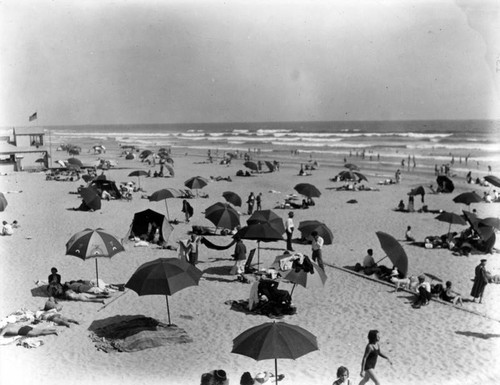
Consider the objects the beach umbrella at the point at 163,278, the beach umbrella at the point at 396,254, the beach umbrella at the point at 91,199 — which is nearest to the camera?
the beach umbrella at the point at 163,278

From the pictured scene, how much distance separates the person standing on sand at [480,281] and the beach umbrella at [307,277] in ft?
13.1

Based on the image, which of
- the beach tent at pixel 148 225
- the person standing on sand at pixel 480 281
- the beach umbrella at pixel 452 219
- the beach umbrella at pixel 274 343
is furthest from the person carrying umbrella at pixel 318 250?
the beach umbrella at pixel 274 343

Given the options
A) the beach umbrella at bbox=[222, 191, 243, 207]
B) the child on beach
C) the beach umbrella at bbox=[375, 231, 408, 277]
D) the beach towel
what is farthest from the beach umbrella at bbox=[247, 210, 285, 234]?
the child on beach

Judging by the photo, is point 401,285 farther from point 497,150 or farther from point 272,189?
point 497,150

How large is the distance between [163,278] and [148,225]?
7.72 metres

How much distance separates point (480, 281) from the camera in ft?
38.7

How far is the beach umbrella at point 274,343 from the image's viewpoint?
22.5ft

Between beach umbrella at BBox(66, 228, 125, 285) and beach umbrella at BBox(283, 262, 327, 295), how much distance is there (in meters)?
4.50

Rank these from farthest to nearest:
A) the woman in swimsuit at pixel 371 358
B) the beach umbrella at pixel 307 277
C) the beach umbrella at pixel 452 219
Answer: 1. the beach umbrella at pixel 452 219
2. the beach umbrella at pixel 307 277
3. the woman in swimsuit at pixel 371 358

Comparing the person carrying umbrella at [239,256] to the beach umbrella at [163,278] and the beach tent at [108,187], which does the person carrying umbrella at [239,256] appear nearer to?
the beach umbrella at [163,278]

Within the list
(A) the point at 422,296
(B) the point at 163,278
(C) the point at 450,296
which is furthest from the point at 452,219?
(B) the point at 163,278

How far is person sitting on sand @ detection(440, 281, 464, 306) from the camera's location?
1173 cm

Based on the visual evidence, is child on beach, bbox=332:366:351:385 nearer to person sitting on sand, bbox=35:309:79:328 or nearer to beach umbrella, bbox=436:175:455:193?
person sitting on sand, bbox=35:309:79:328

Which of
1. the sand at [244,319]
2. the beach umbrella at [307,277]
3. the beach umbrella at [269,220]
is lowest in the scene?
the sand at [244,319]
